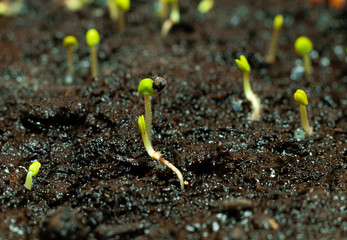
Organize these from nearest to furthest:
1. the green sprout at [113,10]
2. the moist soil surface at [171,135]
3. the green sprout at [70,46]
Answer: the moist soil surface at [171,135] → the green sprout at [70,46] → the green sprout at [113,10]

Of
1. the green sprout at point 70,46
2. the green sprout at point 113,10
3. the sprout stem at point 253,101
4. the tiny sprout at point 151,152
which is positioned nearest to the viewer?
the tiny sprout at point 151,152

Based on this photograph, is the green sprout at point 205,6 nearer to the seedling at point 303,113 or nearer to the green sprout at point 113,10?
the green sprout at point 113,10

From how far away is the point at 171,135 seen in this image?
4.97 feet

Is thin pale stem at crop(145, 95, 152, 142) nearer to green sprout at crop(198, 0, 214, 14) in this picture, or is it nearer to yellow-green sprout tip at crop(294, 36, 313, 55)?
yellow-green sprout tip at crop(294, 36, 313, 55)

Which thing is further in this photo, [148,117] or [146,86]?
[148,117]

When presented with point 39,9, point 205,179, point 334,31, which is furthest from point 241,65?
point 39,9

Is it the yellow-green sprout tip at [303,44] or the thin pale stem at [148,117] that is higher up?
the yellow-green sprout tip at [303,44]

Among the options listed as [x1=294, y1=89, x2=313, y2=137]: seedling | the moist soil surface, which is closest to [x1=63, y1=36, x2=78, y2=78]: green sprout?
the moist soil surface

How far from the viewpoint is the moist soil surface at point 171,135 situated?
1.15 meters

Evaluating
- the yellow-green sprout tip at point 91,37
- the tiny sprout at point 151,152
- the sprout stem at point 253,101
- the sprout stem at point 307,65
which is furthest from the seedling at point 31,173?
the sprout stem at point 307,65

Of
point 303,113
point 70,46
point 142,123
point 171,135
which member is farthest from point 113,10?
point 303,113

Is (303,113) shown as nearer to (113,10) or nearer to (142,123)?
(142,123)

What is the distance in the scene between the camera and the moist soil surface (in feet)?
3.78

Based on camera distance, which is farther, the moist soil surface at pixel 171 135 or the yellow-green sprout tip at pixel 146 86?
the yellow-green sprout tip at pixel 146 86
